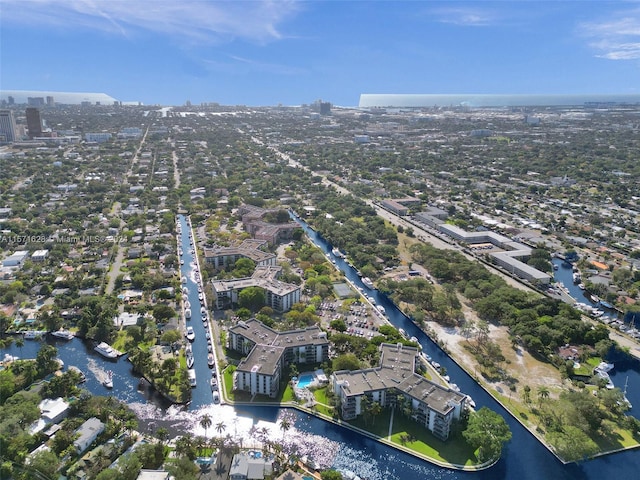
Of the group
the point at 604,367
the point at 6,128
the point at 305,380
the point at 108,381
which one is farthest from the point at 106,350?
the point at 6,128

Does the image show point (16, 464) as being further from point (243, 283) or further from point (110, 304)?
point (243, 283)

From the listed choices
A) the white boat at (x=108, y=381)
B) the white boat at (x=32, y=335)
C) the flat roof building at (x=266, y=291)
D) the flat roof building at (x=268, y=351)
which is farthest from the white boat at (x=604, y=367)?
the white boat at (x=32, y=335)

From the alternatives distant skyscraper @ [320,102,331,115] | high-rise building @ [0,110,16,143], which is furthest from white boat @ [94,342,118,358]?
distant skyscraper @ [320,102,331,115]

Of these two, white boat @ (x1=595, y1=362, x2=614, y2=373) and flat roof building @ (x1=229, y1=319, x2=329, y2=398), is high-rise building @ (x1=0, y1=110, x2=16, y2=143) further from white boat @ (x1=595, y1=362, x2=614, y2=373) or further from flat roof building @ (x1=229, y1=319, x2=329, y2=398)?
white boat @ (x1=595, y1=362, x2=614, y2=373)

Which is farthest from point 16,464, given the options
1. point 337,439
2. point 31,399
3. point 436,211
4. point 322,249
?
point 436,211

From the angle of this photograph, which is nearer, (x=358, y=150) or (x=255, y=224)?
(x=255, y=224)

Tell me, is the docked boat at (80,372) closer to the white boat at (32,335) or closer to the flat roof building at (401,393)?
the white boat at (32,335)

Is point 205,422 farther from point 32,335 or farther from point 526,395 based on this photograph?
point 526,395
